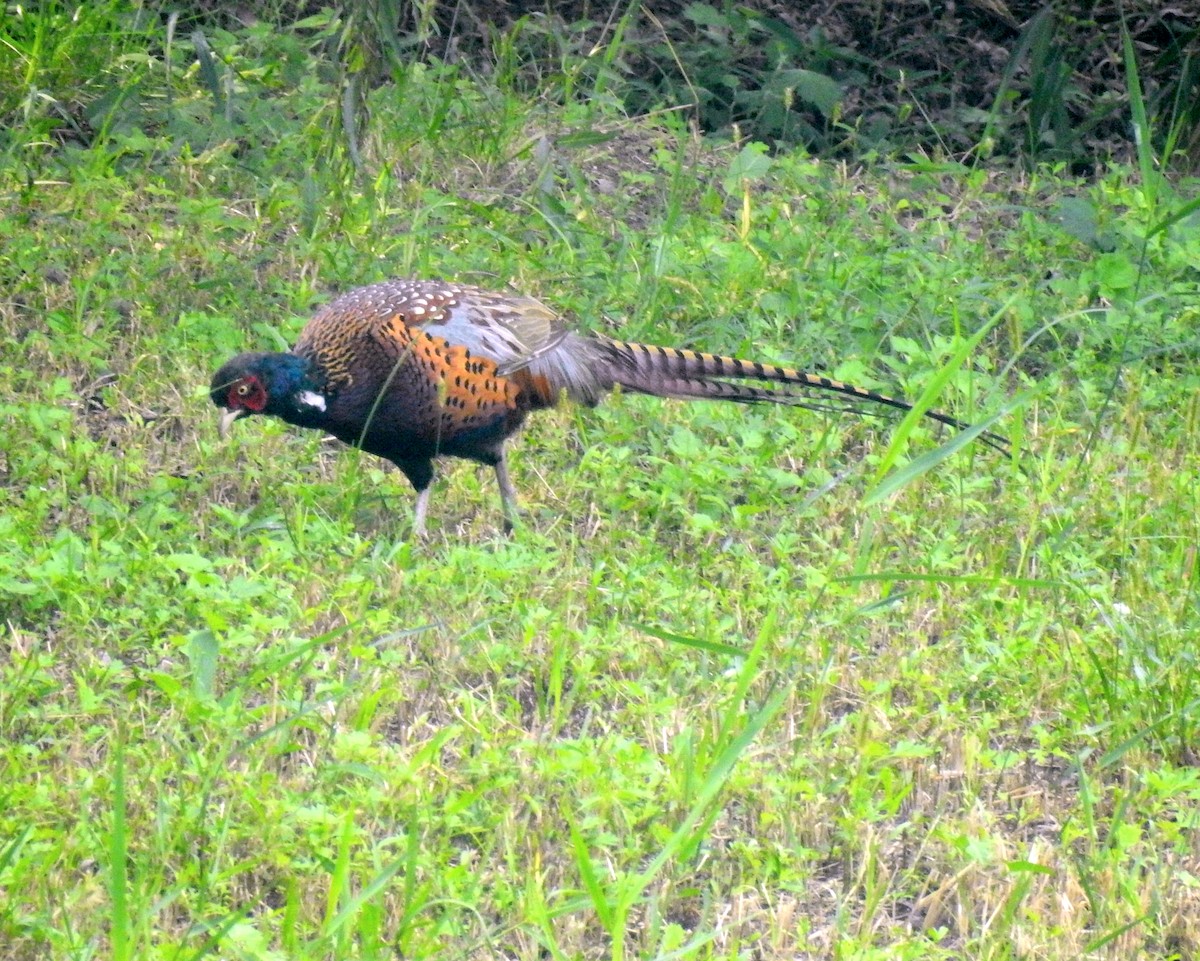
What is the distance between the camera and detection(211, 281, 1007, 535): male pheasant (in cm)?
525

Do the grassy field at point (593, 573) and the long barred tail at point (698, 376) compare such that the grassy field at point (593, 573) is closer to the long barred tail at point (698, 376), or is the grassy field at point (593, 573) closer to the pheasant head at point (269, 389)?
the long barred tail at point (698, 376)

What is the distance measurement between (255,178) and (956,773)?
452 cm

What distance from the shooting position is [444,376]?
5348 mm

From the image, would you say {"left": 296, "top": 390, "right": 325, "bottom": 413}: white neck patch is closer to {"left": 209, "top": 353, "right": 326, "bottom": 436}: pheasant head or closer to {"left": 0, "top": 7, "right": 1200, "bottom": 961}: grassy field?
{"left": 209, "top": 353, "right": 326, "bottom": 436}: pheasant head

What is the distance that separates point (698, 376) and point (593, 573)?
101 centimetres

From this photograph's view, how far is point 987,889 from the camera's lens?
11.8 ft

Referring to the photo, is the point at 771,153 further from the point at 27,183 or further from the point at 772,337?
the point at 27,183

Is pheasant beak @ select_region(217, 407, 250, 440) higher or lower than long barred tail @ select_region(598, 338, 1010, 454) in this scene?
lower

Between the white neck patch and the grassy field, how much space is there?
30 cm

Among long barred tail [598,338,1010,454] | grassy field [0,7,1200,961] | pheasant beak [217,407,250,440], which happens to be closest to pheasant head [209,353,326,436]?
pheasant beak [217,407,250,440]

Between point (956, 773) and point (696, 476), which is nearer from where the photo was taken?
point (956, 773)

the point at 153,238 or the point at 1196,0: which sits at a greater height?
the point at 1196,0

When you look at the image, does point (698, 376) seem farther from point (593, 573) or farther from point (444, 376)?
point (593, 573)

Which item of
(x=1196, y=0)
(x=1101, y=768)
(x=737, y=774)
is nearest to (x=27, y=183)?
(x=737, y=774)
